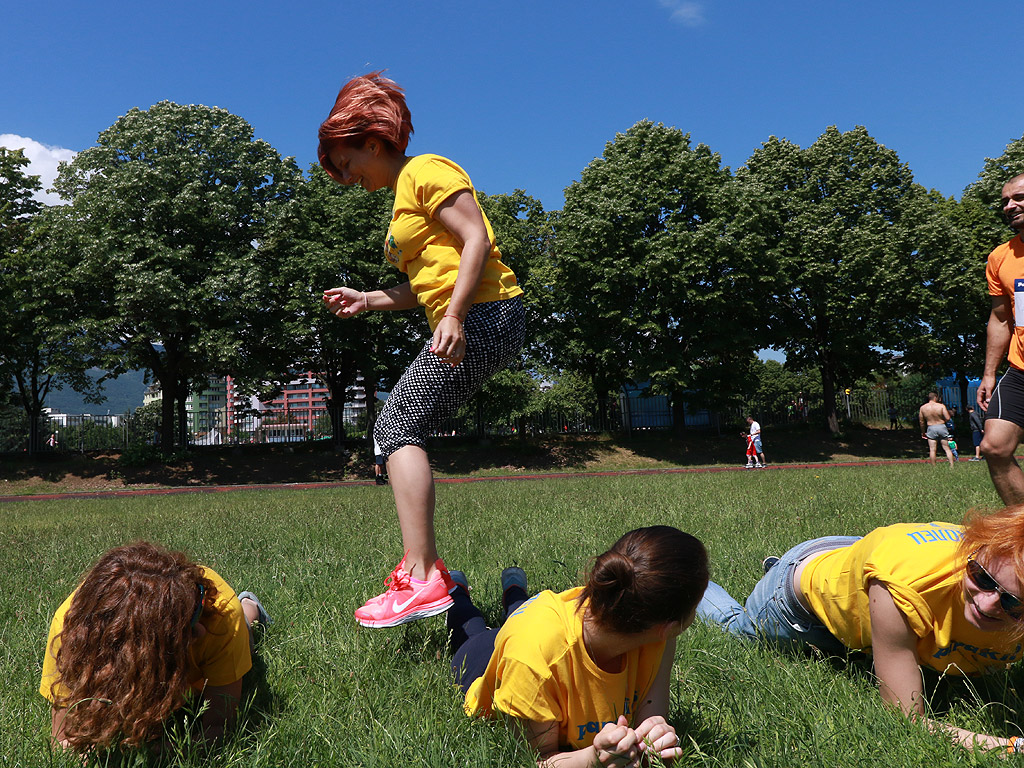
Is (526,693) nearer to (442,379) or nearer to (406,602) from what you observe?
(406,602)

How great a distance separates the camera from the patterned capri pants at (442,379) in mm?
2990

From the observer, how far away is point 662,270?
28578mm

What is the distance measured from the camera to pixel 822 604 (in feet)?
8.88

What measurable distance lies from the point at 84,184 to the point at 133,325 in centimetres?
669

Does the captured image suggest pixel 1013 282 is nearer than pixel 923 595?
No

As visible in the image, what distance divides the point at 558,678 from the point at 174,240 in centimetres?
2824

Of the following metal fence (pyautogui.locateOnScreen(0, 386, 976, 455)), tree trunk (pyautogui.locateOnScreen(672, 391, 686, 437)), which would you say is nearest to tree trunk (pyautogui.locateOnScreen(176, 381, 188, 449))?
metal fence (pyautogui.locateOnScreen(0, 386, 976, 455))

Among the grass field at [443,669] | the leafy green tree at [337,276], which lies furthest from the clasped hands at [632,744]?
the leafy green tree at [337,276]

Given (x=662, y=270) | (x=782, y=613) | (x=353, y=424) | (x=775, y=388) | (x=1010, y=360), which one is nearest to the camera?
(x=782, y=613)

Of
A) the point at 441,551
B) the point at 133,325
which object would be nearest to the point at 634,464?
the point at 133,325


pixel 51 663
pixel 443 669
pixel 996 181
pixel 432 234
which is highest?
pixel 996 181

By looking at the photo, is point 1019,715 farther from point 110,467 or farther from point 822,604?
point 110,467

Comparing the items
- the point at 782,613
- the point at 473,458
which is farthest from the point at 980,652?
the point at 473,458

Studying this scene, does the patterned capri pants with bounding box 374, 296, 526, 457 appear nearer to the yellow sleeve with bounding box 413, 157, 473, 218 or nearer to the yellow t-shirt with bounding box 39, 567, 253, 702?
the yellow sleeve with bounding box 413, 157, 473, 218
